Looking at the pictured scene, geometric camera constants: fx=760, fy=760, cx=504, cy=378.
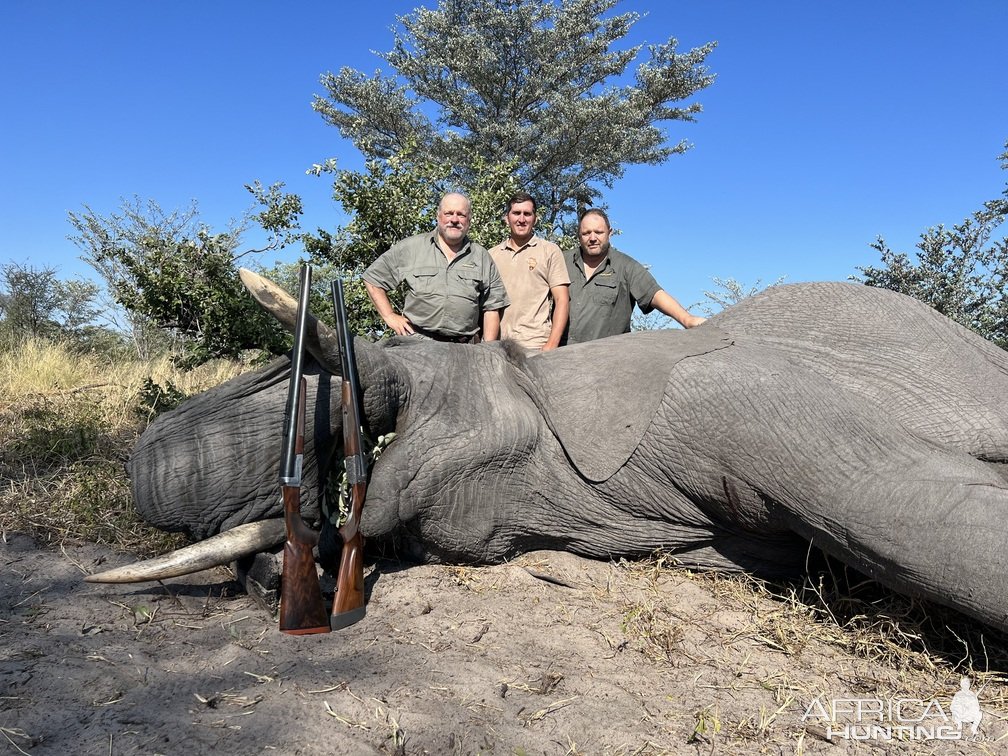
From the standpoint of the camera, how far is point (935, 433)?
130 inches

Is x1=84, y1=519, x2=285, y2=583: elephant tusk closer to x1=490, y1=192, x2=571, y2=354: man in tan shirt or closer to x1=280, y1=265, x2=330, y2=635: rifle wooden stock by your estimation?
x1=280, y1=265, x2=330, y2=635: rifle wooden stock

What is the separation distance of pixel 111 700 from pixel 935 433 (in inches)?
129

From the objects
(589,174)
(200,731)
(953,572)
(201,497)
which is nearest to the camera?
(200,731)

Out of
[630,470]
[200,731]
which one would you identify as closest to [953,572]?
[630,470]

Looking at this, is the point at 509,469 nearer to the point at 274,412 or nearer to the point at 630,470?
the point at 630,470

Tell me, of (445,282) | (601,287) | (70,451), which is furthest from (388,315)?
(70,451)

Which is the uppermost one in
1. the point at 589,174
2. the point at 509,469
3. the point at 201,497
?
the point at 589,174

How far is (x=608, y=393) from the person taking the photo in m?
3.39

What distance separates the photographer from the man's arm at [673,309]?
4926mm

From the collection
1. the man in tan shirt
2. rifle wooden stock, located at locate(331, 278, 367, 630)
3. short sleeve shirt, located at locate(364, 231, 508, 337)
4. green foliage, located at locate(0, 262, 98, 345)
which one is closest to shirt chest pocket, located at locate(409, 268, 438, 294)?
short sleeve shirt, located at locate(364, 231, 508, 337)

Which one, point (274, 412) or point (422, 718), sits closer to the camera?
point (422, 718)

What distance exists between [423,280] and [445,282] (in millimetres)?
150

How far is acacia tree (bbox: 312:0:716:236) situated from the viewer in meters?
18.6

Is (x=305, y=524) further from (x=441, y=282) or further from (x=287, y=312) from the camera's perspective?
(x=441, y=282)
